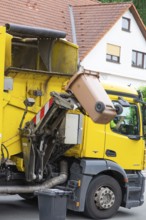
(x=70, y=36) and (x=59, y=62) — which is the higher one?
(x=70, y=36)

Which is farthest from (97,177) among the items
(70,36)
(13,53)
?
(70,36)

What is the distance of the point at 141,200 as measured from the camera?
11.1 metres

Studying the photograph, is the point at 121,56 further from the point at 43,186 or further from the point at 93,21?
the point at 43,186

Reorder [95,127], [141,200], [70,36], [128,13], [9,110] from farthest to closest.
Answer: [128,13], [70,36], [141,200], [95,127], [9,110]

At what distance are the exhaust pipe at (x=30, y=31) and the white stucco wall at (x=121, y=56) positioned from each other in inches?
780

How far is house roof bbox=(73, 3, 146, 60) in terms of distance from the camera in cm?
3042

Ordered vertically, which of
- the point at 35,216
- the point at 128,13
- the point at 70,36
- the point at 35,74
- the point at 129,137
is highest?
the point at 128,13

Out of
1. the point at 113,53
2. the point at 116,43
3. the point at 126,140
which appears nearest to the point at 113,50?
the point at 113,53

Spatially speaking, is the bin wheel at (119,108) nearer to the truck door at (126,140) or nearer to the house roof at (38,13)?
the truck door at (126,140)

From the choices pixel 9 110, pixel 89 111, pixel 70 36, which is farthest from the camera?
pixel 70 36

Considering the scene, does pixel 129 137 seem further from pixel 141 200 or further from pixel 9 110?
pixel 9 110

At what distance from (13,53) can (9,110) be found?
1427mm

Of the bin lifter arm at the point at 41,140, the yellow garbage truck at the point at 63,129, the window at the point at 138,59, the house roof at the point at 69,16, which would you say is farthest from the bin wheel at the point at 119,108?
the window at the point at 138,59

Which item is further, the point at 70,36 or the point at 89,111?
the point at 70,36
